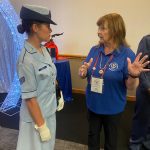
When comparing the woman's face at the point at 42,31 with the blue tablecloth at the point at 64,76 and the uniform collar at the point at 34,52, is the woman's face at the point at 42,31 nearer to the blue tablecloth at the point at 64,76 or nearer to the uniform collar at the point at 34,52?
the uniform collar at the point at 34,52

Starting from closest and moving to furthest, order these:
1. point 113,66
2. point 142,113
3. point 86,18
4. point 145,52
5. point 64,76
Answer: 1. point 113,66
2. point 145,52
3. point 142,113
4. point 64,76
5. point 86,18

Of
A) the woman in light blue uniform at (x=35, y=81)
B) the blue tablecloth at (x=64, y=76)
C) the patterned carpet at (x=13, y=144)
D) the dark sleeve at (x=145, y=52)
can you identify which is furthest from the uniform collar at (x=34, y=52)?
the blue tablecloth at (x=64, y=76)

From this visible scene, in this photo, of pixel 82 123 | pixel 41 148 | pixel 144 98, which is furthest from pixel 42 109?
pixel 82 123

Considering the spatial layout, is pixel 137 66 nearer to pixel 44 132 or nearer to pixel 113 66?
pixel 113 66

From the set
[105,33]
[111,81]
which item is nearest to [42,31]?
[105,33]

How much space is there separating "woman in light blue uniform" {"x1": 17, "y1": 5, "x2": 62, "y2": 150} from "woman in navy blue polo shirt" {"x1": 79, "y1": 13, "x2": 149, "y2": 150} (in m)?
0.40

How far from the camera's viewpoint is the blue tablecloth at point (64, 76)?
3912mm

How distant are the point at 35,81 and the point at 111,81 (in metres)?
0.61

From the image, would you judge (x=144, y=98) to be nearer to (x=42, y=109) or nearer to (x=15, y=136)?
(x=42, y=109)

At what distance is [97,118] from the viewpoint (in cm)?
194

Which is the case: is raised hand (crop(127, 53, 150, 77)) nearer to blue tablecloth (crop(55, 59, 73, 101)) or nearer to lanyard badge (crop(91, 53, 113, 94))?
lanyard badge (crop(91, 53, 113, 94))

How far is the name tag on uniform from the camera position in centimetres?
182

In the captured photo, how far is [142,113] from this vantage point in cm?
233

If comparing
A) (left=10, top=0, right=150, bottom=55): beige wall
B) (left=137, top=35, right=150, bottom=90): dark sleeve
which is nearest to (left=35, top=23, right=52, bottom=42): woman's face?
(left=137, top=35, right=150, bottom=90): dark sleeve
